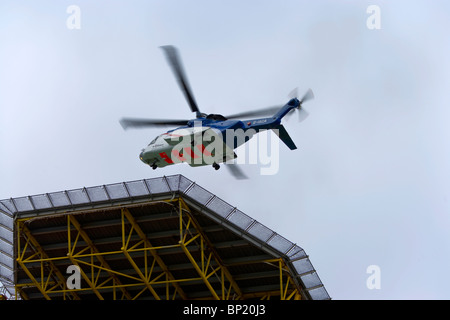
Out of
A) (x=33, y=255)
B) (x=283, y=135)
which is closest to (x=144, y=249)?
(x=33, y=255)

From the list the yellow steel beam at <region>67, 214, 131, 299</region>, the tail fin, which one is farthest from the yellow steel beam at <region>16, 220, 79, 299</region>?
the tail fin

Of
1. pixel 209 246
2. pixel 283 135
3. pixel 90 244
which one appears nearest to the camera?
pixel 209 246

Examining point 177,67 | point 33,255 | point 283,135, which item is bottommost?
point 33,255

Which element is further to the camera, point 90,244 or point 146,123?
point 146,123

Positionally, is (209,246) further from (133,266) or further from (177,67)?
(177,67)
